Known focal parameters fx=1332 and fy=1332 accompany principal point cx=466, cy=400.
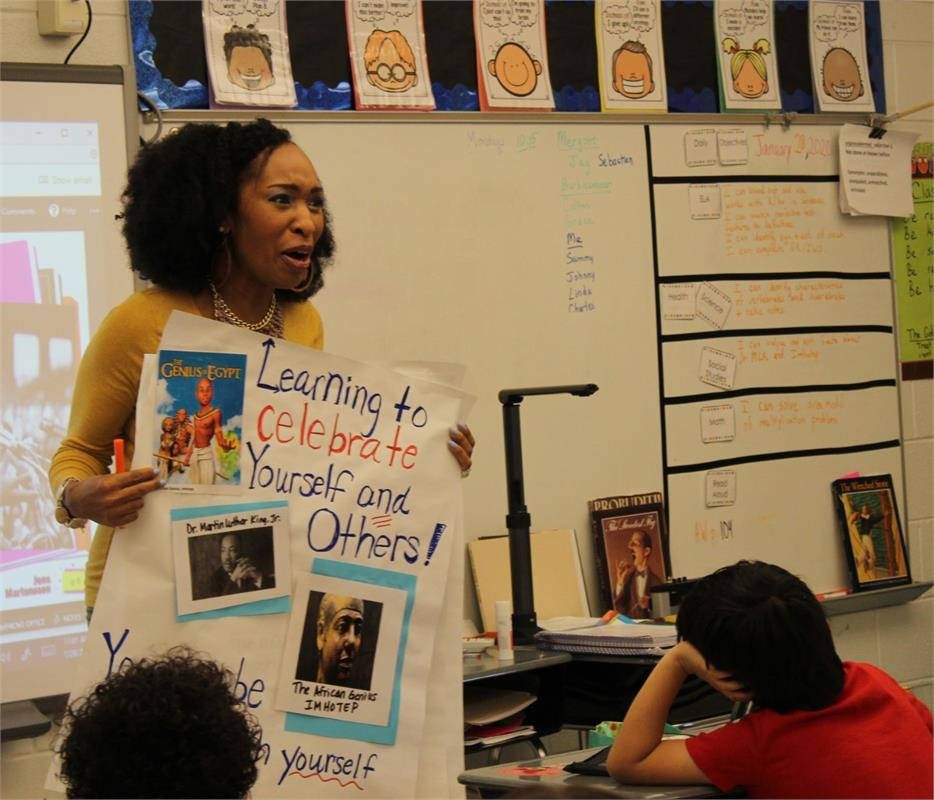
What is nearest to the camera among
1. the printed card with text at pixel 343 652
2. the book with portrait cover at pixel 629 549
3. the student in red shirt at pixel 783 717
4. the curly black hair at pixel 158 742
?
the curly black hair at pixel 158 742

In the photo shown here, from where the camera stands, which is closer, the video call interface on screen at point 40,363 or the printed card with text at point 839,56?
the video call interface on screen at point 40,363

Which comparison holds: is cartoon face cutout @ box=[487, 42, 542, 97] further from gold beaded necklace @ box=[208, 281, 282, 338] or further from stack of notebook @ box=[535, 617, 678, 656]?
gold beaded necklace @ box=[208, 281, 282, 338]

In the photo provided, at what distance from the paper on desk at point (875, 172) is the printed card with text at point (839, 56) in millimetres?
94

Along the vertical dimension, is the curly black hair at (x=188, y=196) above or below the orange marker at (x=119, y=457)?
above

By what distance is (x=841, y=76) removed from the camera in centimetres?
426

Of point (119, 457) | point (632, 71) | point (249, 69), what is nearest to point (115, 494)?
point (119, 457)

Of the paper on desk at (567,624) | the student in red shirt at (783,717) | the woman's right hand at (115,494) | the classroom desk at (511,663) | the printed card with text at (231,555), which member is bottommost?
the classroom desk at (511,663)

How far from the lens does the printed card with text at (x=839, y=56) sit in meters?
4.22

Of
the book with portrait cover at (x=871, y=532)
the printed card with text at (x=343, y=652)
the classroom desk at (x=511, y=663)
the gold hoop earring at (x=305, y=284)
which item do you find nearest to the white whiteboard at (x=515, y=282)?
the classroom desk at (x=511, y=663)

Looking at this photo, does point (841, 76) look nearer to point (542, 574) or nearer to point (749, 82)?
point (749, 82)

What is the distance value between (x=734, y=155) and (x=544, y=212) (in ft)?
2.34

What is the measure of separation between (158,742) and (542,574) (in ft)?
8.16

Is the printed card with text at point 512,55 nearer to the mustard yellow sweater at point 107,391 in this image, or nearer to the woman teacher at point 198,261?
the woman teacher at point 198,261

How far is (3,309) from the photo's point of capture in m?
2.96
